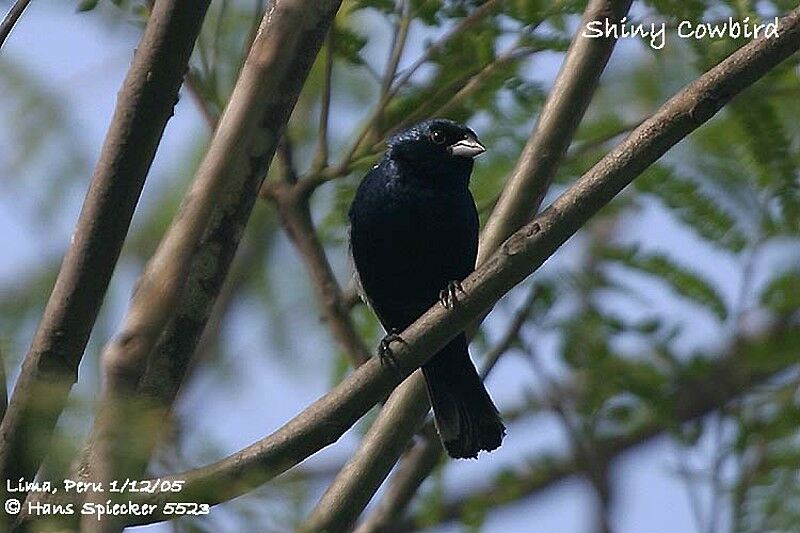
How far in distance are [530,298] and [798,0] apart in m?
1.20

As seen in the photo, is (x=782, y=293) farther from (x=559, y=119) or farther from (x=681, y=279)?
(x=559, y=119)

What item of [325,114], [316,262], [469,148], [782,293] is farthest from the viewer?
[782,293]

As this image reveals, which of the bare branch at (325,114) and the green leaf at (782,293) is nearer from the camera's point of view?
the bare branch at (325,114)

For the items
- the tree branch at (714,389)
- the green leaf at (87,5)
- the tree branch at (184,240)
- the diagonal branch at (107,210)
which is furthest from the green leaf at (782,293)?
the tree branch at (184,240)

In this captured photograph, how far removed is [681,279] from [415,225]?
96 centimetres

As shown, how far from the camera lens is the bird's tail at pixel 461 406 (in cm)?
477

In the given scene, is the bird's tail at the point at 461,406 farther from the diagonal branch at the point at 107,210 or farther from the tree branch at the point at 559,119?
the diagonal branch at the point at 107,210

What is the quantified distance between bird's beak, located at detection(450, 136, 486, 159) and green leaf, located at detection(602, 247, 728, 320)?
673 millimetres

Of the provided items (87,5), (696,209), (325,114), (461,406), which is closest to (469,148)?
(325,114)

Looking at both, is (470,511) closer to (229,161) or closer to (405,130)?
(405,130)

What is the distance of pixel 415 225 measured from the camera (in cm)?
531

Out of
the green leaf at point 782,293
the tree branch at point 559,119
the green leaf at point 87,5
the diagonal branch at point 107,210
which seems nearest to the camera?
the diagonal branch at point 107,210

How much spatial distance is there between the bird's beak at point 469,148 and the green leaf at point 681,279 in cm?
67

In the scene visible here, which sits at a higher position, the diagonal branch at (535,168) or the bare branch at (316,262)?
the bare branch at (316,262)
